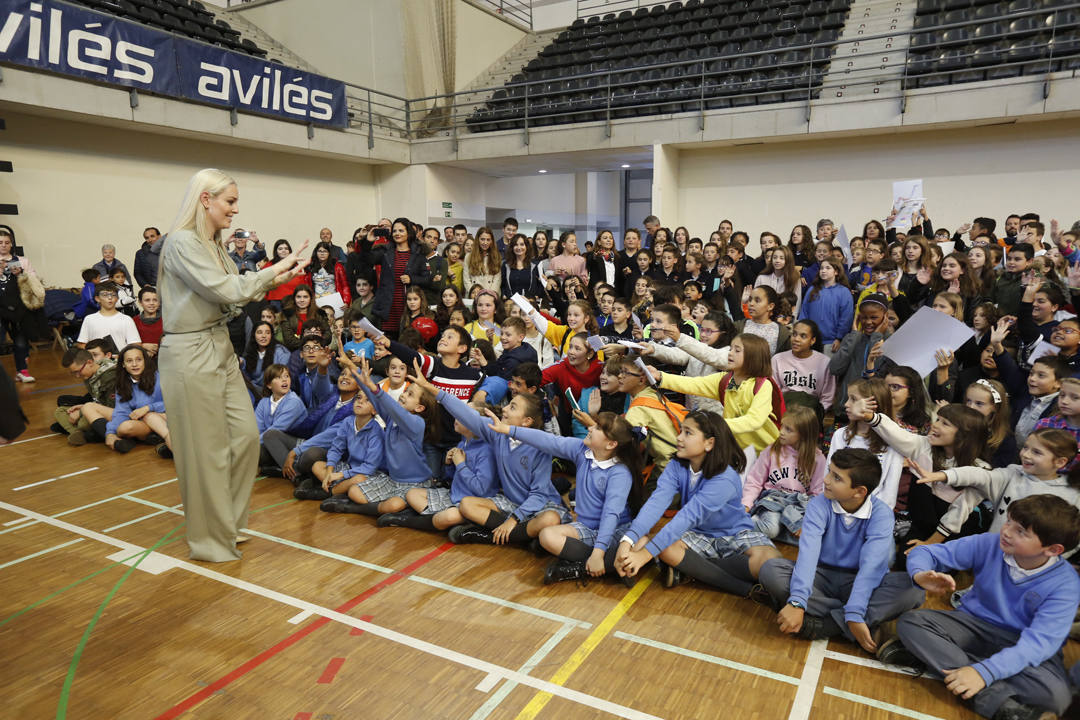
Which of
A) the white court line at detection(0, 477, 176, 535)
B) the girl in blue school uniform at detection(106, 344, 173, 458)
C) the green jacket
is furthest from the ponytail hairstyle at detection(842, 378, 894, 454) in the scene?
the green jacket

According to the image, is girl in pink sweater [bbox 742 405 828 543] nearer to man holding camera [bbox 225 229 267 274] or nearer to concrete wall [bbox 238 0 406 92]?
man holding camera [bbox 225 229 267 274]

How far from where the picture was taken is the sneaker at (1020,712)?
7.09 feet

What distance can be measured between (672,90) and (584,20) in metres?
6.45

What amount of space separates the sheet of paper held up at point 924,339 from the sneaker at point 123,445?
5.55 meters

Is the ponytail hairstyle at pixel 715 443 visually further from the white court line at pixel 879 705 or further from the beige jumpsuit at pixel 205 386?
the beige jumpsuit at pixel 205 386

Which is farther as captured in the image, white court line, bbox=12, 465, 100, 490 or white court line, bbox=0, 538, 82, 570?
white court line, bbox=12, 465, 100, 490

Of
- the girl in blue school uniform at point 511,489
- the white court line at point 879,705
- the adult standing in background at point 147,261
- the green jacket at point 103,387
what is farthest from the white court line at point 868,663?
the adult standing in background at point 147,261

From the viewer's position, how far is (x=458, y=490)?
3.84 meters

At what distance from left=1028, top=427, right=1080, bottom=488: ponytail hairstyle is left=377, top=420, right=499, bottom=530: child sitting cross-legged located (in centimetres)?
261

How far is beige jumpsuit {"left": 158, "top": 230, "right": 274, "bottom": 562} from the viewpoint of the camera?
9.73 ft

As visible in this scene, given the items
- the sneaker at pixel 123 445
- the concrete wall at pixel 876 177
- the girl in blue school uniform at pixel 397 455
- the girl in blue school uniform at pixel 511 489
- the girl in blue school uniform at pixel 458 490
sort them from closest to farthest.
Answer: the girl in blue school uniform at pixel 511 489 < the girl in blue school uniform at pixel 458 490 < the girl in blue school uniform at pixel 397 455 < the sneaker at pixel 123 445 < the concrete wall at pixel 876 177

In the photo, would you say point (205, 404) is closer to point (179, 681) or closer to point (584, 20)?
point (179, 681)

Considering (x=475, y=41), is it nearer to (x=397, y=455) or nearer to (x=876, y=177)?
(x=876, y=177)

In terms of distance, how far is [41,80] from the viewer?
812 cm
